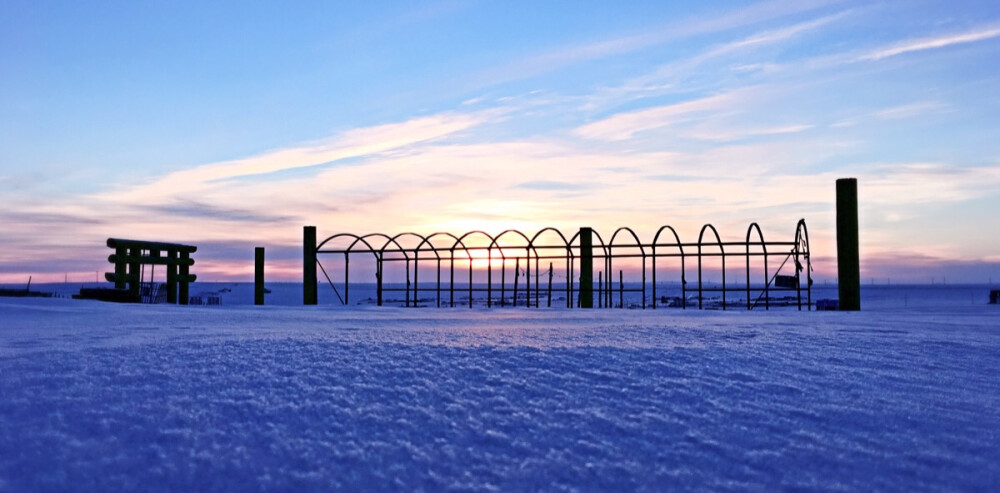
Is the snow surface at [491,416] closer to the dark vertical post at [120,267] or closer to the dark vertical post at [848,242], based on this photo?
the dark vertical post at [848,242]

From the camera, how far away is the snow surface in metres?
2.38

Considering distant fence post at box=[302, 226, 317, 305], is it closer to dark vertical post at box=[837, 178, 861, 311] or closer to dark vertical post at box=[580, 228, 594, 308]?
dark vertical post at box=[580, 228, 594, 308]

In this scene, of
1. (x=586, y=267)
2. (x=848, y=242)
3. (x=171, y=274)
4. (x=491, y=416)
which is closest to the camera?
(x=491, y=416)

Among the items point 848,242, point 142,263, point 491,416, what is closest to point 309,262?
point 142,263

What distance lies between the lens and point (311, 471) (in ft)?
7.80

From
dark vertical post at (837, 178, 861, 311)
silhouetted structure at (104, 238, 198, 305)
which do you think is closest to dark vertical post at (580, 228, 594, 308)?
dark vertical post at (837, 178, 861, 311)

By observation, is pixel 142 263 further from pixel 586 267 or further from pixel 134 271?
pixel 586 267

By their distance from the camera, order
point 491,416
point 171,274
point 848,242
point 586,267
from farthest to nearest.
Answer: point 171,274 → point 586,267 → point 848,242 → point 491,416

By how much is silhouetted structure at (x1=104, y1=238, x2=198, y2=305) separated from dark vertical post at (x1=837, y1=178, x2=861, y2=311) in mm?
13514

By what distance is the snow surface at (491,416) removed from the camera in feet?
7.82

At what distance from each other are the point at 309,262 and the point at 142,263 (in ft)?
11.8

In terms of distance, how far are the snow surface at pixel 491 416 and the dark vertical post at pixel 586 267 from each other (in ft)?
37.8

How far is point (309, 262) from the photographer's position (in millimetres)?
17609

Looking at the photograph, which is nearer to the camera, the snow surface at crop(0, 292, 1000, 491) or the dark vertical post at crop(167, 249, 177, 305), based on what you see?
the snow surface at crop(0, 292, 1000, 491)
